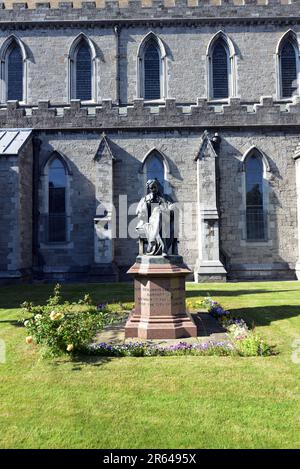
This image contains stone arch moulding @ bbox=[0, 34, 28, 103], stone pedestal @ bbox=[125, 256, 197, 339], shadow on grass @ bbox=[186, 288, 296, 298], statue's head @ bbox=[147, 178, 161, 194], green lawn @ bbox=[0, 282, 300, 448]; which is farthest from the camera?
stone arch moulding @ bbox=[0, 34, 28, 103]

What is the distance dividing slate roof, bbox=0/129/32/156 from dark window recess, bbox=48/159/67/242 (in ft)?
5.89

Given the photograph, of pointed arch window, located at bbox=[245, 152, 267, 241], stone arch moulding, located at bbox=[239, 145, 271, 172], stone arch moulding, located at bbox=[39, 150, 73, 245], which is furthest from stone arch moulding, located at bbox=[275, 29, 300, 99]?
stone arch moulding, located at bbox=[39, 150, 73, 245]

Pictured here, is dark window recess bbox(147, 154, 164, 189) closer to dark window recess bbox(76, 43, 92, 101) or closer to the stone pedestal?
dark window recess bbox(76, 43, 92, 101)

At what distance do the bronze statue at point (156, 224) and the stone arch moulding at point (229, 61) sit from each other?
624 inches

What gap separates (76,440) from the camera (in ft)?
12.3

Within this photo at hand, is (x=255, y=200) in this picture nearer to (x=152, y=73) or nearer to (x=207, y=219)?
(x=207, y=219)

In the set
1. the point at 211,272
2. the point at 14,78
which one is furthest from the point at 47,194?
the point at 14,78

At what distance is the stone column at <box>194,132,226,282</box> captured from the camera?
16578mm

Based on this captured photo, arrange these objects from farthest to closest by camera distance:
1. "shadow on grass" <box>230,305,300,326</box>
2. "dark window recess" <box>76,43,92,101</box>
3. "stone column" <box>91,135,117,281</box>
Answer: "dark window recess" <box>76,43,92,101</box>
"stone column" <box>91,135,117,281</box>
"shadow on grass" <box>230,305,300,326</box>

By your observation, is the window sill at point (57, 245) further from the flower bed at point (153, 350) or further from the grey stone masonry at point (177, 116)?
the flower bed at point (153, 350)

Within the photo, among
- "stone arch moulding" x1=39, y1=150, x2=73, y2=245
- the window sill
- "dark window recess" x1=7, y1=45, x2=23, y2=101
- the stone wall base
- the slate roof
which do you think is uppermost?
"dark window recess" x1=7, y1=45, x2=23, y2=101

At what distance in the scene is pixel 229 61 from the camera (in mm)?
22281

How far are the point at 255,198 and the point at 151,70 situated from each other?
10674mm
